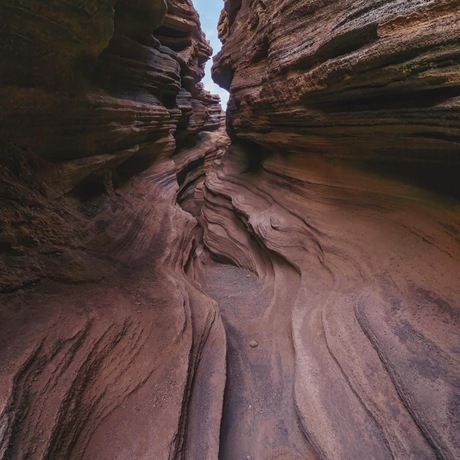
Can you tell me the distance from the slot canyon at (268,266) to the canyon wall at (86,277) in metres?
0.02

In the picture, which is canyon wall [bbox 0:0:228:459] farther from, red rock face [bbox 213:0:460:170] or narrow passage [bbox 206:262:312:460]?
red rock face [bbox 213:0:460:170]

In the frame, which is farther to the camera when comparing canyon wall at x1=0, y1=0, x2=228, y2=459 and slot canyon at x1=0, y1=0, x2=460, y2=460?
slot canyon at x1=0, y1=0, x2=460, y2=460

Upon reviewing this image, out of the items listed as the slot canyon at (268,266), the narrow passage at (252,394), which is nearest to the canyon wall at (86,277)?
the slot canyon at (268,266)

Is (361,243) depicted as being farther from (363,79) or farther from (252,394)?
(252,394)

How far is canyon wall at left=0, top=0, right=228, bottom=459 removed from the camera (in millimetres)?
1878

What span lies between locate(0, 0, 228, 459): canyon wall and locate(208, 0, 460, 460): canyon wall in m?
0.74

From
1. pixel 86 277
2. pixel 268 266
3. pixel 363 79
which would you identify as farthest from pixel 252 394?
pixel 363 79

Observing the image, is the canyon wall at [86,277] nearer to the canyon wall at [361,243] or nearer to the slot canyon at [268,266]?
the slot canyon at [268,266]

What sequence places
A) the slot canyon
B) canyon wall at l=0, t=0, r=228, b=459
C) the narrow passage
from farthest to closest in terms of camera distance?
1. the narrow passage
2. the slot canyon
3. canyon wall at l=0, t=0, r=228, b=459

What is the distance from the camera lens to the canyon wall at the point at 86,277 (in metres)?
1.88

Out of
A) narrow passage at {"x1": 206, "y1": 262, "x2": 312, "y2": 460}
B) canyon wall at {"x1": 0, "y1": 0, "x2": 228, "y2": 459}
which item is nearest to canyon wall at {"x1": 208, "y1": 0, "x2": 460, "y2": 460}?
narrow passage at {"x1": 206, "y1": 262, "x2": 312, "y2": 460}

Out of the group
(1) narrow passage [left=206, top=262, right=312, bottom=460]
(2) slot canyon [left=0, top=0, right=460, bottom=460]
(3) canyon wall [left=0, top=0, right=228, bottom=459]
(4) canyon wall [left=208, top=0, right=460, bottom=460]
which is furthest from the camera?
(1) narrow passage [left=206, top=262, right=312, bottom=460]

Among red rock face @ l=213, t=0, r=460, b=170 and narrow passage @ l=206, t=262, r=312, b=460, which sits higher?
red rock face @ l=213, t=0, r=460, b=170

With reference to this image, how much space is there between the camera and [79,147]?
3936 millimetres
